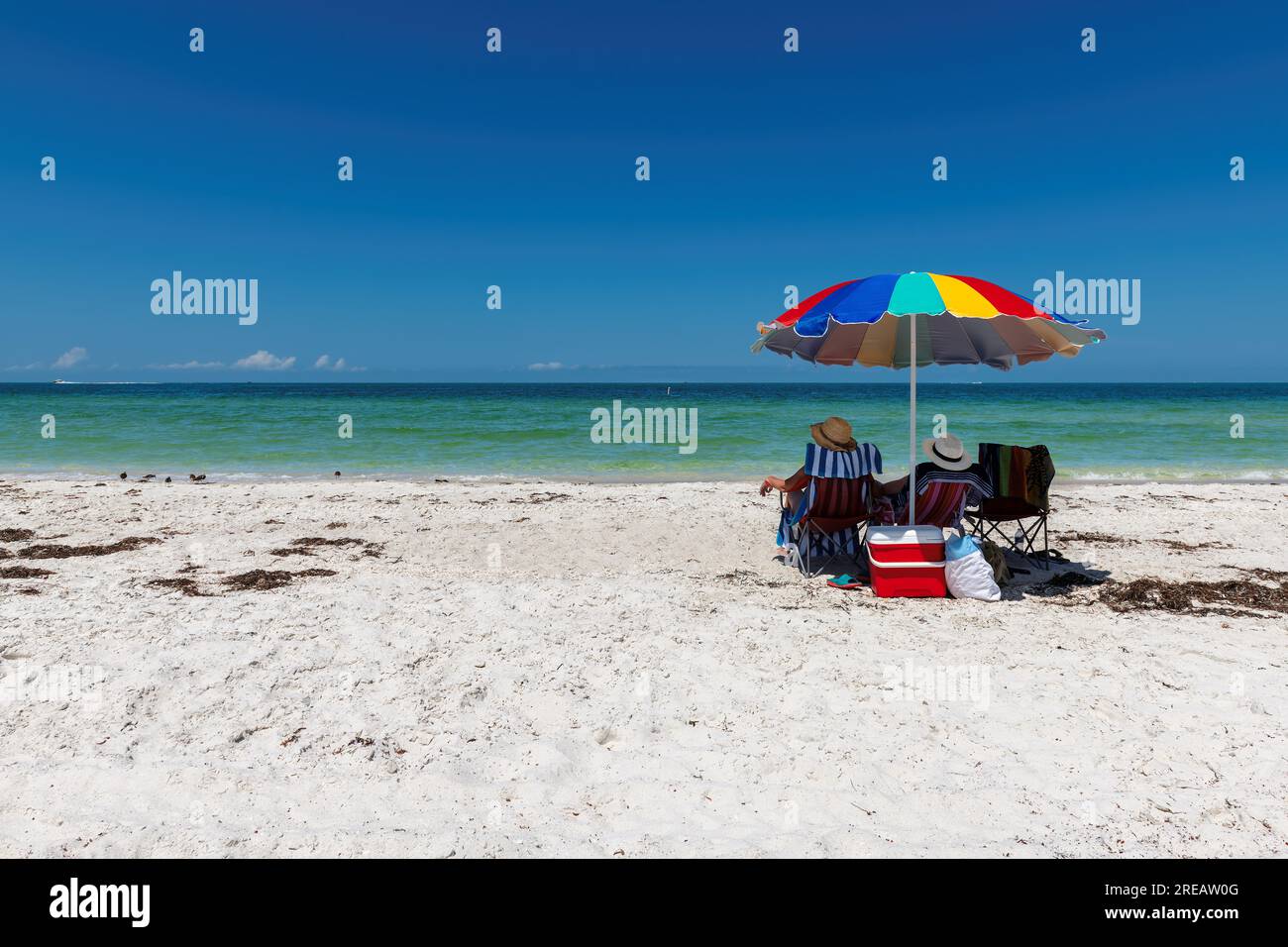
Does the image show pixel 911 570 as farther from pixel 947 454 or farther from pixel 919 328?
pixel 919 328

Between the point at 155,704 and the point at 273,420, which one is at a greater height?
the point at 273,420

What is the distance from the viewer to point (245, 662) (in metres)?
4.03

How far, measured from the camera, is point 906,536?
577 centimetres

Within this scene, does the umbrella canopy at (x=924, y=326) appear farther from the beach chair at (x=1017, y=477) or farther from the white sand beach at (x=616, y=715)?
the white sand beach at (x=616, y=715)

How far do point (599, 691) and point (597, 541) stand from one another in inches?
152

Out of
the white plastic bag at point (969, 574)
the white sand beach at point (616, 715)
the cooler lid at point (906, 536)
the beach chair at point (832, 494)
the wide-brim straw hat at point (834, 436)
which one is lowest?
the white sand beach at point (616, 715)

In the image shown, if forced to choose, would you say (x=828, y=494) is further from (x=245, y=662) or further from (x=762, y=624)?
(x=245, y=662)

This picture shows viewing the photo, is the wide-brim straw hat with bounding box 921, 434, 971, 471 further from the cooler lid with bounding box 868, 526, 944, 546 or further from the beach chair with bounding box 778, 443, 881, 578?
the cooler lid with bounding box 868, 526, 944, 546

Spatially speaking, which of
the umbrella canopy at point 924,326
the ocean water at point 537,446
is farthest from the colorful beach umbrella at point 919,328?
the ocean water at point 537,446

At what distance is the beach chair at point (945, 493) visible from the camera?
238 inches

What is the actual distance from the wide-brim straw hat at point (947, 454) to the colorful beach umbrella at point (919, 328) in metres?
0.18

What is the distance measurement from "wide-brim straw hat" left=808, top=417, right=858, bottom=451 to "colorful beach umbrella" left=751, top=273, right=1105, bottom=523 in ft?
1.75

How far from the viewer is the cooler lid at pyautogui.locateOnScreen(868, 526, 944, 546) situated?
5754 millimetres

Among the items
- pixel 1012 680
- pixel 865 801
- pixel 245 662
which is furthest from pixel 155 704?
pixel 1012 680
